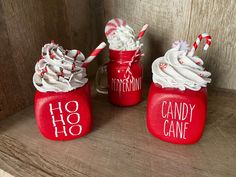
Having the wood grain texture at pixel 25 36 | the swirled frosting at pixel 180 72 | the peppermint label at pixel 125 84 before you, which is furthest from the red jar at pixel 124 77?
the wood grain texture at pixel 25 36

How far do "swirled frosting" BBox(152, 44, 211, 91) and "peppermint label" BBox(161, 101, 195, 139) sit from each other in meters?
0.05

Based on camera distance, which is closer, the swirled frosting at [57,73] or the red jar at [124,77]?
the swirled frosting at [57,73]

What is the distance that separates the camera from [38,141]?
2.12 feet

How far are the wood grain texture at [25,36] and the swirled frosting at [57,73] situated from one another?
0.15 m

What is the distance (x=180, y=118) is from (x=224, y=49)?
15.9 inches

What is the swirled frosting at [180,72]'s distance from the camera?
58 cm

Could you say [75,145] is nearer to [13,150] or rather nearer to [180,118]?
[13,150]

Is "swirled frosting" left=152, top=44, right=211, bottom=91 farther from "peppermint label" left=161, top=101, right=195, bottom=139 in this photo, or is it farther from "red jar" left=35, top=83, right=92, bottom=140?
"red jar" left=35, top=83, right=92, bottom=140

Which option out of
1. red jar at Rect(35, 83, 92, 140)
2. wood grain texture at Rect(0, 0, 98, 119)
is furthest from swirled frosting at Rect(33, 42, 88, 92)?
wood grain texture at Rect(0, 0, 98, 119)

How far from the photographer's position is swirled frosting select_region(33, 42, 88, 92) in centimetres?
59

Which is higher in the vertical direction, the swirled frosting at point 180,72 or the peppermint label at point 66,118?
the swirled frosting at point 180,72

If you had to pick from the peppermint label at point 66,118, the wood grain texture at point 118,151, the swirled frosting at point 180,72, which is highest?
the swirled frosting at point 180,72

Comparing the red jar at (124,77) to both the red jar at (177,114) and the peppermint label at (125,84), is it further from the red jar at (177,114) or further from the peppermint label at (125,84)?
the red jar at (177,114)

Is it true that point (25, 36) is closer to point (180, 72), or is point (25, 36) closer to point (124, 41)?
point (124, 41)
